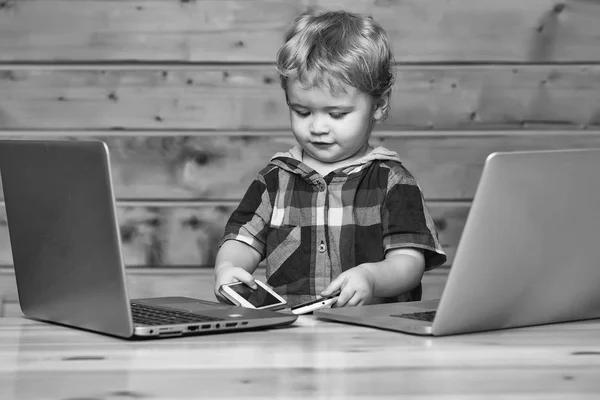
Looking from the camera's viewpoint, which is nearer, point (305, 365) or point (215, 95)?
point (305, 365)

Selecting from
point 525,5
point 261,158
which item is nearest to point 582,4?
point 525,5

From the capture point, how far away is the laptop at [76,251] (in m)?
1.06

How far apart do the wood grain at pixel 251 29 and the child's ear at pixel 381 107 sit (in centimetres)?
79

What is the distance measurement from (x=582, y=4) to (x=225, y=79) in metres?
1.01

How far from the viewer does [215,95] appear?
8.93 ft

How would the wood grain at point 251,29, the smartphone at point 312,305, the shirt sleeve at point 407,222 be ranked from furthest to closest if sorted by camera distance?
the wood grain at point 251,29
the shirt sleeve at point 407,222
the smartphone at point 312,305

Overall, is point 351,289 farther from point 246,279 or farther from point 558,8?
point 558,8

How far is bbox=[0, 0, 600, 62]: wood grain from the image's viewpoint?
269cm

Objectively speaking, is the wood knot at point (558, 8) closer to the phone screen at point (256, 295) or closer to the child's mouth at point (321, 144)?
the child's mouth at point (321, 144)

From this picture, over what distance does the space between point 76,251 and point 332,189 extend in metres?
0.82

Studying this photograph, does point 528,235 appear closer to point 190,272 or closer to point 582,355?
point 582,355

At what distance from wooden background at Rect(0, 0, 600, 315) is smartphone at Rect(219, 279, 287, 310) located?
4.00 feet

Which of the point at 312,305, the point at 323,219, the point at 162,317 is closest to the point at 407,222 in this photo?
the point at 323,219

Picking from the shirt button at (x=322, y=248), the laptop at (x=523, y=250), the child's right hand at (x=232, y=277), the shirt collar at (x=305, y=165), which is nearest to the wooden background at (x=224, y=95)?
the shirt collar at (x=305, y=165)
